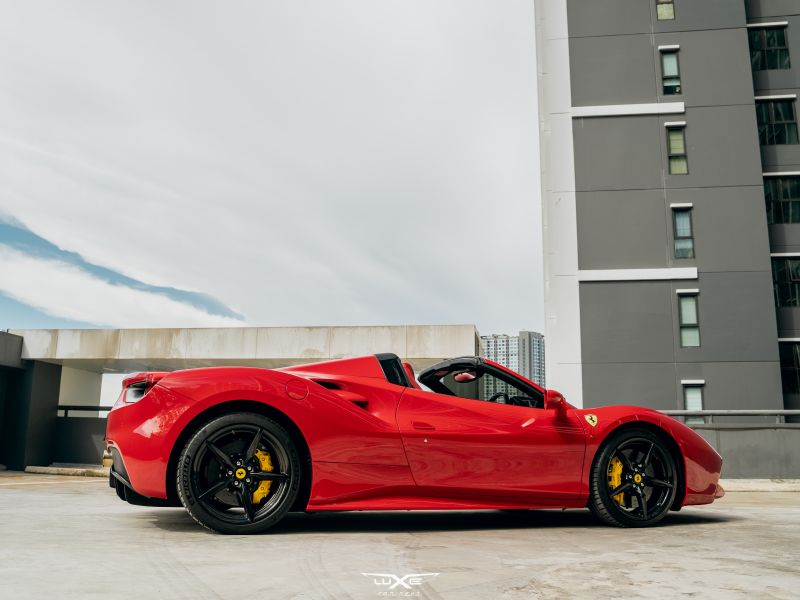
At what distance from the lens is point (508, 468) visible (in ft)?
14.6

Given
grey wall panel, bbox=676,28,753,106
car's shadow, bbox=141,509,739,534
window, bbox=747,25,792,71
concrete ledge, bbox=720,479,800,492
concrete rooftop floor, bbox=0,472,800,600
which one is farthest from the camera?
window, bbox=747,25,792,71

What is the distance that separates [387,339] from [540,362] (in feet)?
178

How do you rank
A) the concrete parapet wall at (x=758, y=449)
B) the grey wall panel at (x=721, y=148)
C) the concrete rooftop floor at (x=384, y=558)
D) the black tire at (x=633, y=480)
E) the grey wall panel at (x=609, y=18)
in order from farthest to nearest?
the grey wall panel at (x=609, y=18), the grey wall panel at (x=721, y=148), the concrete parapet wall at (x=758, y=449), the black tire at (x=633, y=480), the concrete rooftop floor at (x=384, y=558)

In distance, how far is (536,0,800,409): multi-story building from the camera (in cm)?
1912

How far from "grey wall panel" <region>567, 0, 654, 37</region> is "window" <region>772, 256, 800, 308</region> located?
7957 mm

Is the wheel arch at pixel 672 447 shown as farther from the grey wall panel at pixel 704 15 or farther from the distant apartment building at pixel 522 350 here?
the distant apartment building at pixel 522 350

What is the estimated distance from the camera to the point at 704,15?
21.0 metres

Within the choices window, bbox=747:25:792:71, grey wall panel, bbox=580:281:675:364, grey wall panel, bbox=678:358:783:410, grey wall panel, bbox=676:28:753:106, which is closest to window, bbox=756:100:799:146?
window, bbox=747:25:792:71

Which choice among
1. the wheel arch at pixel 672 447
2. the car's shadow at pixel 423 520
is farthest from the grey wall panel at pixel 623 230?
the wheel arch at pixel 672 447

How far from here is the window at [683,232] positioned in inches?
777

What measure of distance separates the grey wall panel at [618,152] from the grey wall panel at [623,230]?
41 cm

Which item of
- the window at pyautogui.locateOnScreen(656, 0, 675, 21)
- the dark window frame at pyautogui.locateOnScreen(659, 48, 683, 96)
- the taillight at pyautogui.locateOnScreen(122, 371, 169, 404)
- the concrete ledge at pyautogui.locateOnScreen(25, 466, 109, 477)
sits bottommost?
the concrete ledge at pyautogui.locateOnScreen(25, 466, 109, 477)

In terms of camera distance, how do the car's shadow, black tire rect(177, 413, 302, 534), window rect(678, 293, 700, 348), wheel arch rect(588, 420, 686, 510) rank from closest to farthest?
black tire rect(177, 413, 302, 534), the car's shadow, wheel arch rect(588, 420, 686, 510), window rect(678, 293, 700, 348)

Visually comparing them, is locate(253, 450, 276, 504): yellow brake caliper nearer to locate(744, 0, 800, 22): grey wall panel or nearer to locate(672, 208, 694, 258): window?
locate(672, 208, 694, 258): window
